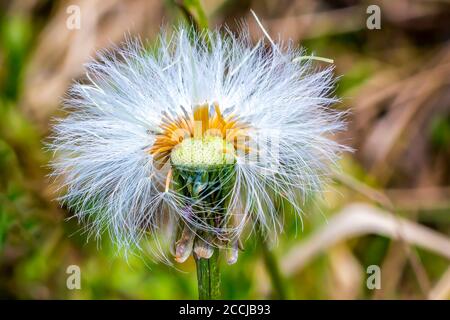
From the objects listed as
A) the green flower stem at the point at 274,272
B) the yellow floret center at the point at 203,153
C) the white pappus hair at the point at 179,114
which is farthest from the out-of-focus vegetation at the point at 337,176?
the yellow floret center at the point at 203,153

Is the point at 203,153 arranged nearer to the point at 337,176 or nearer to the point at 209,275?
the point at 209,275

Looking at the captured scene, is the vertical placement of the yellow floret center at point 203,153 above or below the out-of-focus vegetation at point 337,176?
below

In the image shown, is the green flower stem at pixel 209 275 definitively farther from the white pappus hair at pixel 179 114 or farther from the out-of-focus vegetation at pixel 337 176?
the out-of-focus vegetation at pixel 337 176

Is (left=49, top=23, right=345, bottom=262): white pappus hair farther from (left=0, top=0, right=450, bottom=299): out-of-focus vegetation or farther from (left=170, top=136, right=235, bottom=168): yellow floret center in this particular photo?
(left=0, top=0, right=450, bottom=299): out-of-focus vegetation

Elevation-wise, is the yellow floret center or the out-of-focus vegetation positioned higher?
the out-of-focus vegetation

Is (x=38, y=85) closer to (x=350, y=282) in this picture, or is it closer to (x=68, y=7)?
(x=68, y=7)

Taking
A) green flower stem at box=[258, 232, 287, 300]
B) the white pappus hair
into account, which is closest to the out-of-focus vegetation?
green flower stem at box=[258, 232, 287, 300]

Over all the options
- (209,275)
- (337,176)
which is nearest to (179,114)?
(209,275)
